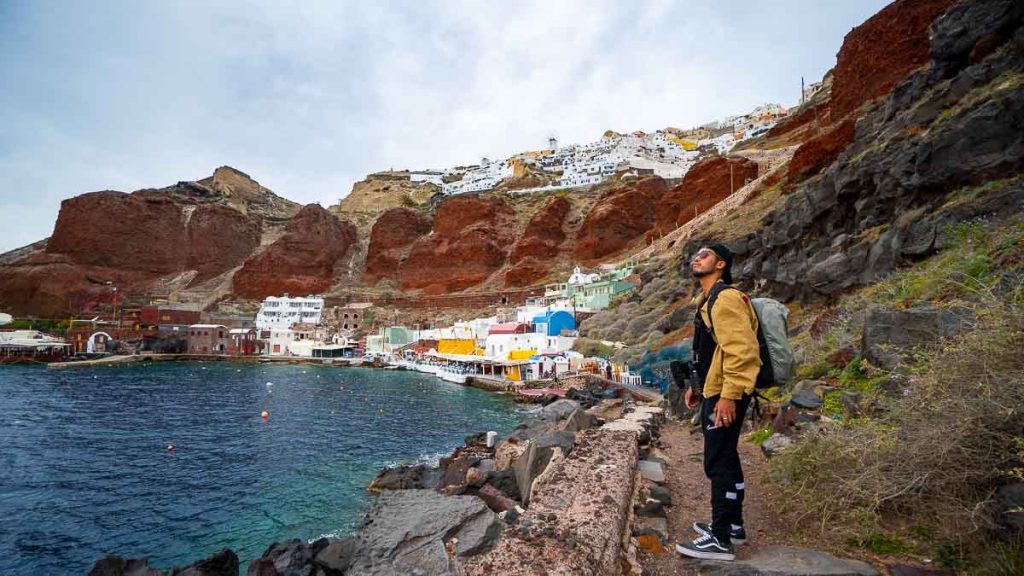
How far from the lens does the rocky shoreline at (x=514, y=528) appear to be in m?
2.74

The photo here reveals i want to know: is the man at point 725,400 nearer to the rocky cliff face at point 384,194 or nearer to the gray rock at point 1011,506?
the gray rock at point 1011,506

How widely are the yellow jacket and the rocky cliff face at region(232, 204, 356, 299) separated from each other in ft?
222

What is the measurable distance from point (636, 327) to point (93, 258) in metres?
77.0

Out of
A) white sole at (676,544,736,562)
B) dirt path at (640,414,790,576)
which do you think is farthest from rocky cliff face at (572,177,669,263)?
white sole at (676,544,736,562)

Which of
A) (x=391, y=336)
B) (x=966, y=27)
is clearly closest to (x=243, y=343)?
(x=391, y=336)

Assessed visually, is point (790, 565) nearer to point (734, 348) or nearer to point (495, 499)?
point (734, 348)

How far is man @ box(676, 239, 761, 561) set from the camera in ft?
8.44

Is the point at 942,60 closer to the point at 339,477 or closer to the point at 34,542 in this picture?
the point at 339,477

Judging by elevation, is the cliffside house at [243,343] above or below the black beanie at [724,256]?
below

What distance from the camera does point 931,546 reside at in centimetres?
222

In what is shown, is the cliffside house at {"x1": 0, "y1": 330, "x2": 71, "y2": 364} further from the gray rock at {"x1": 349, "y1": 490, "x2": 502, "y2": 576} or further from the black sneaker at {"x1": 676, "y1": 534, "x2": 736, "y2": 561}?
the black sneaker at {"x1": 676, "y1": 534, "x2": 736, "y2": 561}

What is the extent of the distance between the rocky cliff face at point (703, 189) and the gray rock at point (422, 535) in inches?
1831

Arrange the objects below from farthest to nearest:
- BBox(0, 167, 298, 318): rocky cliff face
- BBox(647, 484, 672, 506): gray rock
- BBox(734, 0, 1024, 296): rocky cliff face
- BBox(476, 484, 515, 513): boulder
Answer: BBox(0, 167, 298, 318): rocky cliff face
BBox(734, 0, 1024, 296): rocky cliff face
BBox(476, 484, 515, 513): boulder
BBox(647, 484, 672, 506): gray rock

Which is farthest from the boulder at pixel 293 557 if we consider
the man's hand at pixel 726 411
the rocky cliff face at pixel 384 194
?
the rocky cliff face at pixel 384 194
